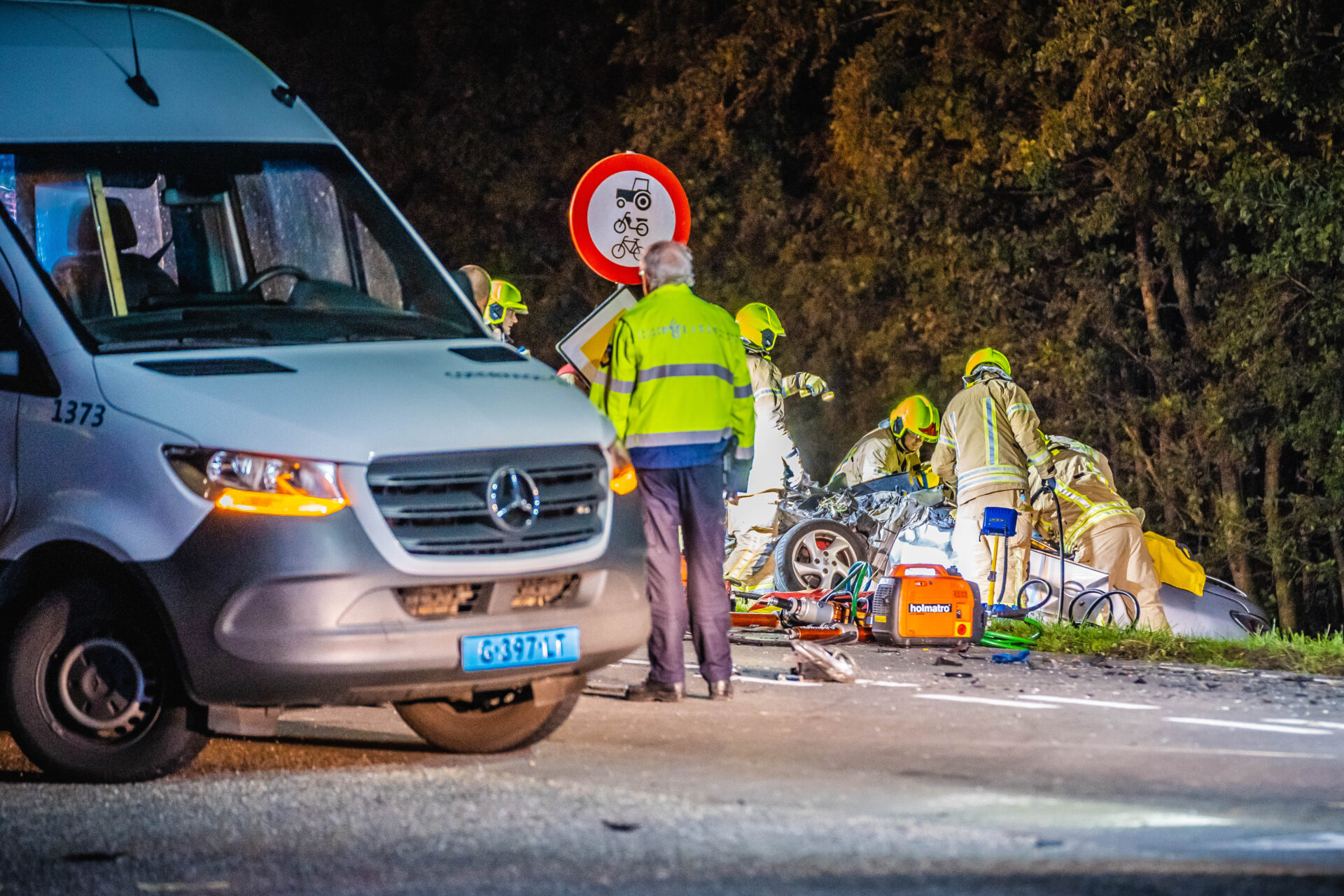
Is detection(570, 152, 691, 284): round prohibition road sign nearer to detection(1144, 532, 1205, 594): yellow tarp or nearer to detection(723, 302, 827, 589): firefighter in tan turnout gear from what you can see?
detection(723, 302, 827, 589): firefighter in tan turnout gear

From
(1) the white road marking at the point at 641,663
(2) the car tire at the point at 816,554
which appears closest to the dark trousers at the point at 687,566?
(1) the white road marking at the point at 641,663

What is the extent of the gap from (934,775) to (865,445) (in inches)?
406

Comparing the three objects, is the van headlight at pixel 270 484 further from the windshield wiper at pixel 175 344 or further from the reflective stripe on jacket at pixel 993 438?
the reflective stripe on jacket at pixel 993 438

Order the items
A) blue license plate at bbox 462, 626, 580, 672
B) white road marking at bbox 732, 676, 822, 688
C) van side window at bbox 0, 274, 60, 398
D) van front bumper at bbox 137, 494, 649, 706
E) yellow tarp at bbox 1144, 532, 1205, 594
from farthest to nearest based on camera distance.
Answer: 1. yellow tarp at bbox 1144, 532, 1205, 594
2. white road marking at bbox 732, 676, 822, 688
3. van side window at bbox 0, 274, 60, 398
4. blue license plate at bbox 462, 626, 580, 672
5. van front bumper at bbox 137, 494, 649, 706

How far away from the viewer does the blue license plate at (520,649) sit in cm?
695

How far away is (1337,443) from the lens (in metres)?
22.8

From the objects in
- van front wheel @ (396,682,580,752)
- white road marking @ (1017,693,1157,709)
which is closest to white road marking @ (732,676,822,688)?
white road marking @ (1017,693,1157,709)

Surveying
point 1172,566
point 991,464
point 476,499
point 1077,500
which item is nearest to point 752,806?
point 476,499

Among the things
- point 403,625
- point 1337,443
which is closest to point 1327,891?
point 403,625

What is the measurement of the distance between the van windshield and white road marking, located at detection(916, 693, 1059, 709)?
2824 mm

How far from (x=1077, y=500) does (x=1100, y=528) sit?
1.09 ft

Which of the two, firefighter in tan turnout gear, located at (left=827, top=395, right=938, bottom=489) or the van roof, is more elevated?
the van roof

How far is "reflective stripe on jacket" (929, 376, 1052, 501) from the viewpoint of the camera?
592 inches

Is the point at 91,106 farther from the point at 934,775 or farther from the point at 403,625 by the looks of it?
the point at 934,775
